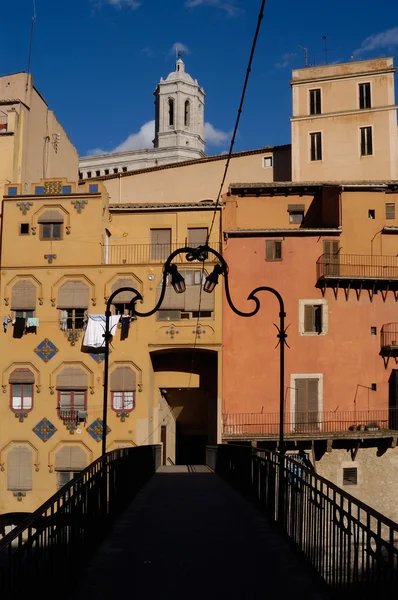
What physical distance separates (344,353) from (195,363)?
7.75 m

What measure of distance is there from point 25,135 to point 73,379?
1493 centimetres

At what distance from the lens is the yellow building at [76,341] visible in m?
40.3

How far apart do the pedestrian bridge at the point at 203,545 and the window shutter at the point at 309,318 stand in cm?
2587

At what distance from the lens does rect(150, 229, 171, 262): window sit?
146 ft

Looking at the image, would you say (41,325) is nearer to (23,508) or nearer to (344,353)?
(23,508)

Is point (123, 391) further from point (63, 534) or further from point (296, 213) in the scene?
point (63, 534)

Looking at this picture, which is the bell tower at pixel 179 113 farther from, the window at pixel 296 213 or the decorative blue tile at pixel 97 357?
the decorative blue tile at pixel 97 357

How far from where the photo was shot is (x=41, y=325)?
136 ft

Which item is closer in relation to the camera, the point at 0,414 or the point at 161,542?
the point at 161,542

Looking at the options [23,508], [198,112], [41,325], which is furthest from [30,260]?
[198,112]

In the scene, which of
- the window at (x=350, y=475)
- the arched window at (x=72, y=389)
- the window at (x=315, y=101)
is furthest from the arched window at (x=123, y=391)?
the window at (x=315, y=101)

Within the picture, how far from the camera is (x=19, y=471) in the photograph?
3994 cm

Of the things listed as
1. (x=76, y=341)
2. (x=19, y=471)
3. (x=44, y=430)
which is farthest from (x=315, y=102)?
(x=19, y=471)

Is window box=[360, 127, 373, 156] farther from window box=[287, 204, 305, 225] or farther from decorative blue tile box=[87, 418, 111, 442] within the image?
decorative blue tile box=[87, 418, 111, 442]
